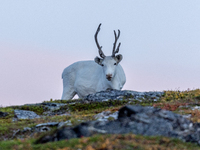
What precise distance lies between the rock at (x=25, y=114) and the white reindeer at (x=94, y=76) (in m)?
5.83

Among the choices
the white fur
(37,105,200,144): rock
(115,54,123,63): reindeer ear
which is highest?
(115,54,123,63): reindeer ear

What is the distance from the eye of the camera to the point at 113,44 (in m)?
27.0

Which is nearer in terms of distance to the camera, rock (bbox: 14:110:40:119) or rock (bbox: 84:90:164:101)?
rock (bbox: 14:110:40:119)

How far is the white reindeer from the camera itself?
84.5ft

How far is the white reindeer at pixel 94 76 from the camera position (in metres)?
25.8

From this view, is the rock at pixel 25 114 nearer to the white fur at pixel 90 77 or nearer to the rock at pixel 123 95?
the rock at pixel 123 95

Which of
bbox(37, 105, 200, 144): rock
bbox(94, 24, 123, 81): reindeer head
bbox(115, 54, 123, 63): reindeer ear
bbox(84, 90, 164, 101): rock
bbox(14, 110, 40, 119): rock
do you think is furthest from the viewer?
bbox(115, 54, 123, 63): reindeer ear

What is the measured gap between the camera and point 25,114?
2094 cm

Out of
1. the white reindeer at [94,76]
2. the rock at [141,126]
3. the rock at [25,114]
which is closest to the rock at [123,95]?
the white reindeer at [94,76]

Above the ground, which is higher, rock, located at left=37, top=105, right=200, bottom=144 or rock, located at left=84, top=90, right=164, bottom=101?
rock, located at left=84, top=90, right=164, bottom=101

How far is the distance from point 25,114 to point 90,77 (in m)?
9.19

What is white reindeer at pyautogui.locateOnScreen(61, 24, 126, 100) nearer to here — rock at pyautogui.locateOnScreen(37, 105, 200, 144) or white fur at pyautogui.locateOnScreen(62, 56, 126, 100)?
white fur at pyautogui.locateOnScreen(62, 56, 126, 100)

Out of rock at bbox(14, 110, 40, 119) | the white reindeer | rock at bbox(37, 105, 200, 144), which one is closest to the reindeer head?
the white reindeer

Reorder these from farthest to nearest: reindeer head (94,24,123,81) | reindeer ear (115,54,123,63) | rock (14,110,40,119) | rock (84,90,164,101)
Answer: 1. reindeer ear (115,54,123,63)
2. reindeer head (94,24,123,81)
3. rock (84,90,164,101)
4. rock (14,110,40,119)
